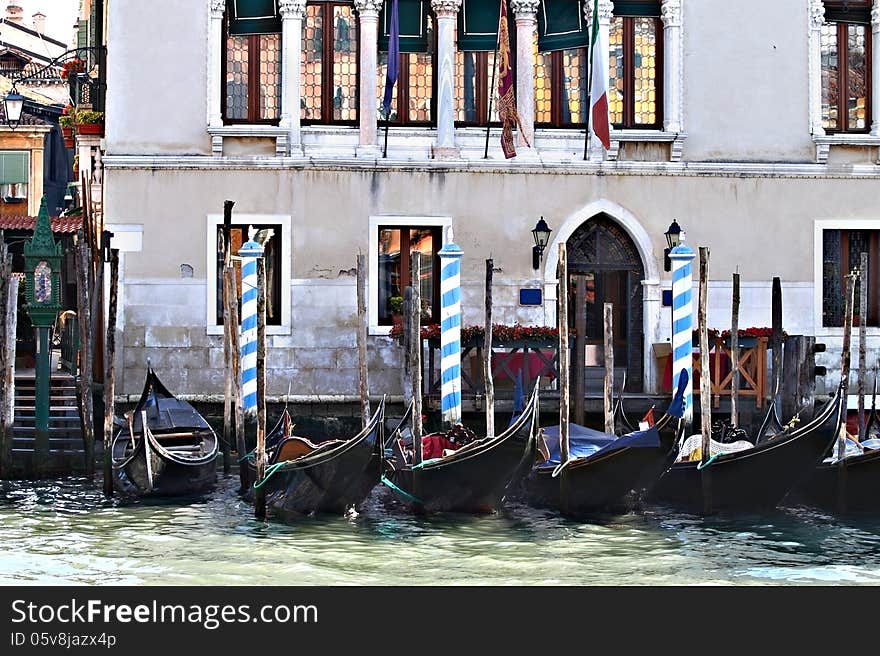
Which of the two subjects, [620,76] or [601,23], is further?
[620,76]

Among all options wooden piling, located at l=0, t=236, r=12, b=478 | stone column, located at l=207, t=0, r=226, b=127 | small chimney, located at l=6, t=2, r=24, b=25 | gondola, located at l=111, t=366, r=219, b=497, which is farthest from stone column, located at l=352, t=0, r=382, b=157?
small chimney, located at l=6, t=2, r=24, b=25

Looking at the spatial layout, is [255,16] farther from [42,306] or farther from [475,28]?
[42,306]

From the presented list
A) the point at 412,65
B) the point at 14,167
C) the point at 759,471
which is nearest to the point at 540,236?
the point at 412,65

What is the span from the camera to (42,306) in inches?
497

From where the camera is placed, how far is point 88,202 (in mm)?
15195

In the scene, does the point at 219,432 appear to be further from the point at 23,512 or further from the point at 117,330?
the point at 23,512

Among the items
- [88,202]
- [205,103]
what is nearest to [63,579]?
[205,103]

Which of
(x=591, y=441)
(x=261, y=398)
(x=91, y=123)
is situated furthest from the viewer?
(x=91, y=123)

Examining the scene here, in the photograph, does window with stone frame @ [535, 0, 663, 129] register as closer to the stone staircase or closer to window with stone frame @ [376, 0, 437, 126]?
window with stone frame @ [376, 0, 437, 126]

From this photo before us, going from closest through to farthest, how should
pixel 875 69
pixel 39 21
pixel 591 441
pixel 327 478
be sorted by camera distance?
pixel 327 478
pixel 591 441
pixel 875 69
pixel 39 21

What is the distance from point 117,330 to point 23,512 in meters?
2.62

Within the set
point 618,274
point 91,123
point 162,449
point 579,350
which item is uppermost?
point 91,123

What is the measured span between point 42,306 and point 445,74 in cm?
377

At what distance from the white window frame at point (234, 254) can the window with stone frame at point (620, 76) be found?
2.37 metres
